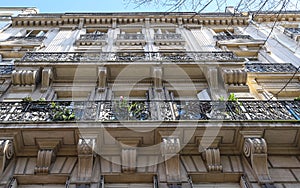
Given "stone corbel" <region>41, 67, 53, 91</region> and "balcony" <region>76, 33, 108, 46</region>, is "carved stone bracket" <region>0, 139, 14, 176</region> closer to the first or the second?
"stone corbel" <region>41, 67, 53, 91</region>

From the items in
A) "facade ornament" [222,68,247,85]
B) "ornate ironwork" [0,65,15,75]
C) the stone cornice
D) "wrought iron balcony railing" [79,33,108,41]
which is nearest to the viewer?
"facade ornament" [222,68,247,85]

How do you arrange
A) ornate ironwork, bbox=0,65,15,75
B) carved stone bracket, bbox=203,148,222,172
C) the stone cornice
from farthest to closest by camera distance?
the stone cornice → ornate ironwork, bbox=0,65,15,75 → carved stone bracket, bbox=203,148,222,172

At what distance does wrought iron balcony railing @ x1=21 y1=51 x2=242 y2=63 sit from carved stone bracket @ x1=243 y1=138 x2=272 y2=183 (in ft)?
16.4

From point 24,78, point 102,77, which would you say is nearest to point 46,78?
point 24,78

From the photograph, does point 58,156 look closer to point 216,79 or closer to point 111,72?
point 111,72

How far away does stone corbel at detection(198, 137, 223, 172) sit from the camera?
7.52 metres

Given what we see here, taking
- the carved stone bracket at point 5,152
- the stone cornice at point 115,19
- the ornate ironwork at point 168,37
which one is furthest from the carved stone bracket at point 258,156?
the stone cornice at point 115,19

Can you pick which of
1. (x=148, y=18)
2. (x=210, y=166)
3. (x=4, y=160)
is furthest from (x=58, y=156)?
(x=148, y=18)

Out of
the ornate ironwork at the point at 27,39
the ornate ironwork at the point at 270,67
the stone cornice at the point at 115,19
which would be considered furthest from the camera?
the stone cornice at the point at 115,19

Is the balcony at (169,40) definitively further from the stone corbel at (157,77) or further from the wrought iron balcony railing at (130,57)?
the stone corbel at (157,77)

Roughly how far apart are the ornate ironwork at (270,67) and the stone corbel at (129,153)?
22.5ft

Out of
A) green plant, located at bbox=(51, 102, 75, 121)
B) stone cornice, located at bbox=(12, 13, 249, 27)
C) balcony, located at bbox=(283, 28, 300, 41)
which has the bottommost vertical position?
green plant, located at bbox=(51, 102, 75, 121)

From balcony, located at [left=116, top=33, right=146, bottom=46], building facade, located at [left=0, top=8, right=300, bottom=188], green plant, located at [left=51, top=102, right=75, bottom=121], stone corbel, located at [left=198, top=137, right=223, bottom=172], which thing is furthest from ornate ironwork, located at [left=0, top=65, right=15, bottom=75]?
stone corbel, located at [left=198, top=137, right=223, bottom=172]

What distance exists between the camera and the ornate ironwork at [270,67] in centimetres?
1274
